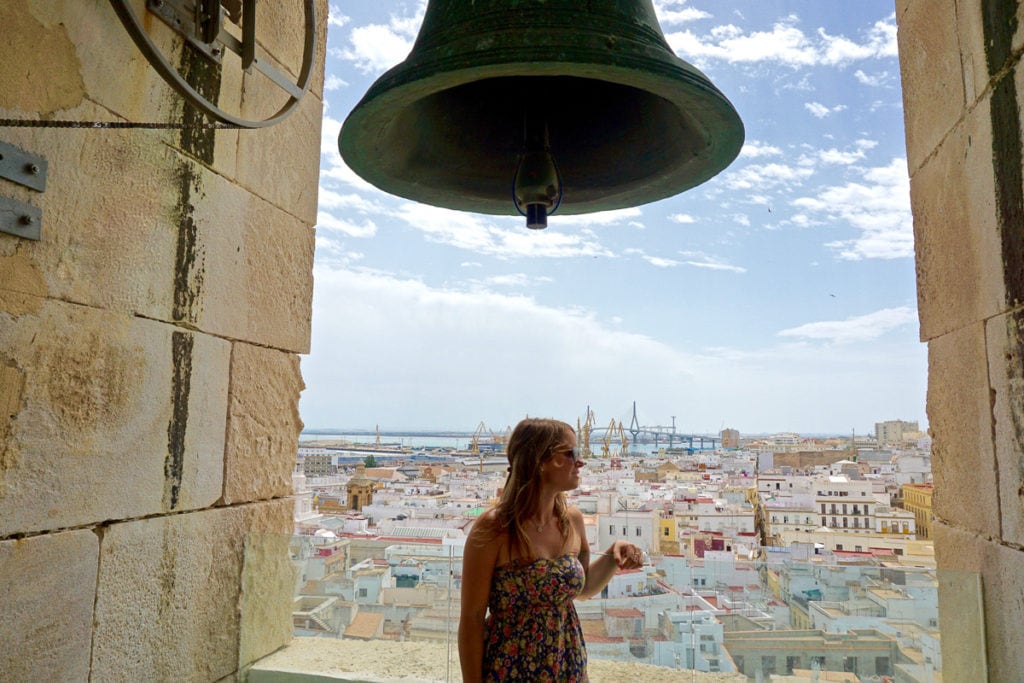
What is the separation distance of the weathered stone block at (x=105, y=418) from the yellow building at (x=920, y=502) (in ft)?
7.86

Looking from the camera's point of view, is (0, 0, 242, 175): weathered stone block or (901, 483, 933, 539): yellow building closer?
(0, 0, 242, 175): weathered stone block

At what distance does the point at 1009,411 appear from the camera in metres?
1.42

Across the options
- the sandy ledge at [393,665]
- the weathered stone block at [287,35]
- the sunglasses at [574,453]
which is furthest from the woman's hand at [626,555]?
the weathered stone block at [287,35]

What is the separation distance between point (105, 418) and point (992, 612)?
1974mm

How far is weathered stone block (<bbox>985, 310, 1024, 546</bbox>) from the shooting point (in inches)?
54.1

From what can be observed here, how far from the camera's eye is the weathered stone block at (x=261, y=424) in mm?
1928

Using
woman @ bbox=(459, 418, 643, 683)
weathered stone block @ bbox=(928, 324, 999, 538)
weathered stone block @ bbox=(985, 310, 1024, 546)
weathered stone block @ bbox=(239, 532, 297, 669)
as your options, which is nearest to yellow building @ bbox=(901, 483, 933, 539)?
weathered stone block @ bbox=(928, 324, 999, 538)

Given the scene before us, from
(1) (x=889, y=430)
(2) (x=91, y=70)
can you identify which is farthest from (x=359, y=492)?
(1) (x=889, y=430)

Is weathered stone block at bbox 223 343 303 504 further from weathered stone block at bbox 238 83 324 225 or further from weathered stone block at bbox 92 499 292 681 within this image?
weathered stone block at bbox 238 83 324 225

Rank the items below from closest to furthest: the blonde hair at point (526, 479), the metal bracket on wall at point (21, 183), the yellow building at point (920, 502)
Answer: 1. the metal bracket on wall at point (21, 183)
2. the blonde hair at point (526, 479)
3. the yellow building at point (920, 502)

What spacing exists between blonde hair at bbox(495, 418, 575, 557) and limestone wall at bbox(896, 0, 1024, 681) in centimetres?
95

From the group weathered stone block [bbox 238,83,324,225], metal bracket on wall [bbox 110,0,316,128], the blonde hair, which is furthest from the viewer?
weathered stone block [bbox 238,83,324,225]

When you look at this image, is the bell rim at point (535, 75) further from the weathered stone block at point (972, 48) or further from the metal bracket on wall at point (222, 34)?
the weathered stone block at point (972, 48)

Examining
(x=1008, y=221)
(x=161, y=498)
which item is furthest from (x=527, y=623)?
(x=1008, y=221)
